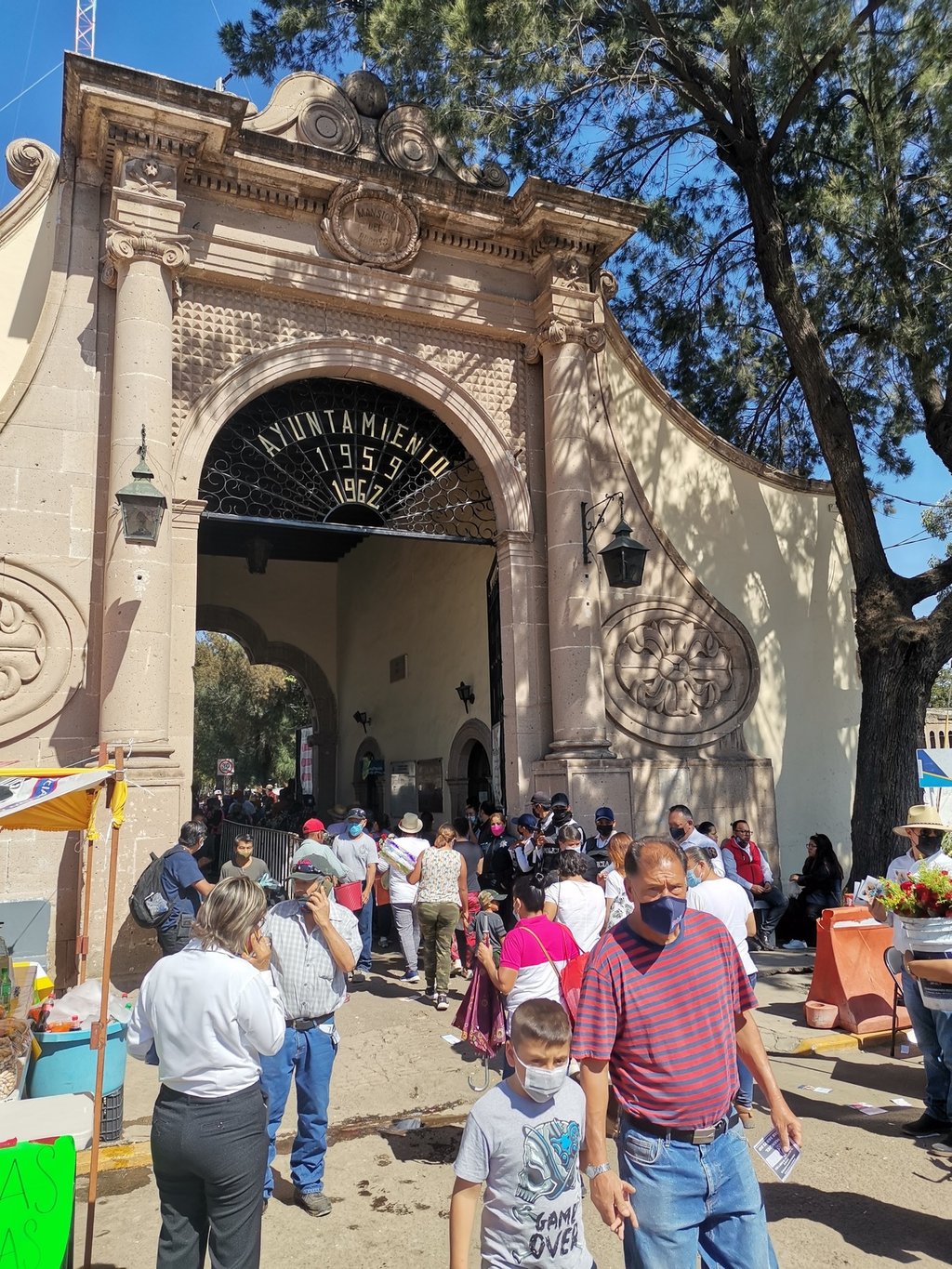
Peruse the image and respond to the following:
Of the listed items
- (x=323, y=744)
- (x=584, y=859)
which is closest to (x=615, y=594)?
(x=584, y=859)

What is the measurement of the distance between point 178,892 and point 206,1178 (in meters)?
4.41

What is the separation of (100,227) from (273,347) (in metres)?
1.95

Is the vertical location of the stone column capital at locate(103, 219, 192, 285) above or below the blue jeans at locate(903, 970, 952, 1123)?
above

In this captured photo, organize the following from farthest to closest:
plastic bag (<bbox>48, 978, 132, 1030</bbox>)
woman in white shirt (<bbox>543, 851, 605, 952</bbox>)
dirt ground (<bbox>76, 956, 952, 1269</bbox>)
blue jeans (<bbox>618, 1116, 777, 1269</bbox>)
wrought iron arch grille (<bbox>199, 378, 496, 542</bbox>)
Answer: wrought iron arch grille (<bbox>199, 378, 496, 542</bbox>) → woman in white shirt (<bbox>543, 851, 605, 952</bbox>) → plastic bag (<bbox>48, 978, 132, 1030</bbox>) → dirt ground (<bbox>76, 956, 952, 1269</bbox>) → blue jeans (<bbox>618, 1116, 777, 1269</bbox>)

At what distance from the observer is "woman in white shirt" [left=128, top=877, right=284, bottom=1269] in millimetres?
2936

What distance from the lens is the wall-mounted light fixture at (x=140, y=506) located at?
25.9ft

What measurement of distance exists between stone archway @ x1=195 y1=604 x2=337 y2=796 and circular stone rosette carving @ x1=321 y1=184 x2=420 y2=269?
12.2 metres

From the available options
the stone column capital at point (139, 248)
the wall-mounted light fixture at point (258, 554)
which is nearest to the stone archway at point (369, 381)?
the stone column capital at point (139, 248)

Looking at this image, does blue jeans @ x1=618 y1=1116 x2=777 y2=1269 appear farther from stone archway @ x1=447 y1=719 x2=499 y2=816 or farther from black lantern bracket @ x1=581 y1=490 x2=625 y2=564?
stone archway @ x1=447 y1=719 x2=499 y2=816

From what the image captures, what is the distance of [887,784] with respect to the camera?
10531 millimetres

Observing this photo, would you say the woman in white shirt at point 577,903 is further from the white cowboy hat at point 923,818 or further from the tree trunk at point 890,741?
the tree trunk at point 890,741

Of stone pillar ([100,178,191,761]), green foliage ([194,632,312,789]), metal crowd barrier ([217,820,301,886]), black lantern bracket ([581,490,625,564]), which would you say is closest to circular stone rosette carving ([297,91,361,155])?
stone pillar ([100,178,191,761])

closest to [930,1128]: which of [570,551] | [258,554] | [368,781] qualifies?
[570,551]

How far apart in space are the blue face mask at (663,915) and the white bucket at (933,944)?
2757mm
